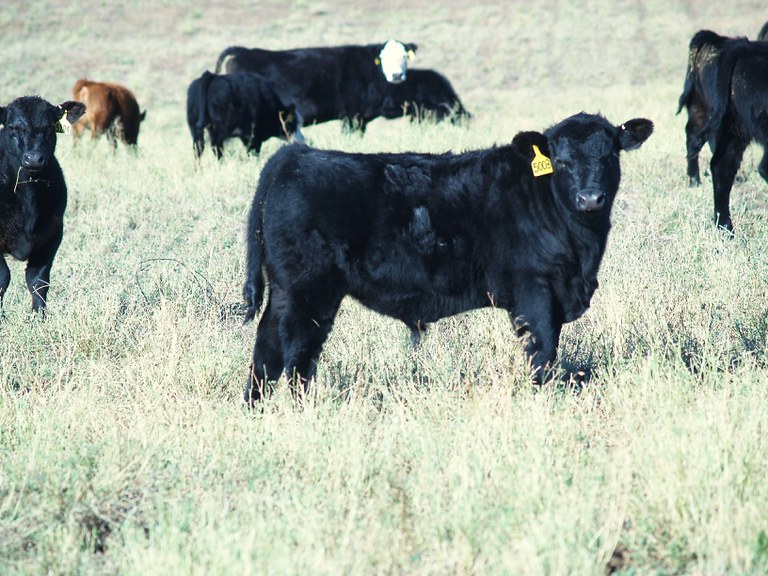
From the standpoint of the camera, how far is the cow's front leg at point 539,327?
16.8 feet

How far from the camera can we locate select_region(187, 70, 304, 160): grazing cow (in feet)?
44.2

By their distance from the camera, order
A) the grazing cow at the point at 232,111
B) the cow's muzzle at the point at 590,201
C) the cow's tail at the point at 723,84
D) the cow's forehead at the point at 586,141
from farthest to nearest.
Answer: the grazing cow at the point at 232,111
the cow's tail at the point at 723,84
the cow's forehead at the point at 586,141
the cow's muzzle at the point at 590,201

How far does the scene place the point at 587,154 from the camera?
5219 mm

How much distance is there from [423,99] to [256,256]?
13042 mm

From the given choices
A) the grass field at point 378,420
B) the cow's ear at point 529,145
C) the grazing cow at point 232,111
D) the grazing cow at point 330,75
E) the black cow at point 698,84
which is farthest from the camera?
the grazing cow at point 330,75

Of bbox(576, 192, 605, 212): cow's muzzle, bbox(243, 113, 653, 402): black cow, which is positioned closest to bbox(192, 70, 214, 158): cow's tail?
bbox(243, 113, 653, 402): black cow

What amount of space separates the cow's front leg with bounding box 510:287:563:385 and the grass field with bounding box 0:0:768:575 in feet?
0.48

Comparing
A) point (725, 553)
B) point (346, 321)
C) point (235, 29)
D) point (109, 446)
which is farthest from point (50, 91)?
point (725, 553)

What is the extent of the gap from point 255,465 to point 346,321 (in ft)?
8.43

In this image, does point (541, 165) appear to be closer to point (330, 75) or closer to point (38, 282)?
point (38, 282)

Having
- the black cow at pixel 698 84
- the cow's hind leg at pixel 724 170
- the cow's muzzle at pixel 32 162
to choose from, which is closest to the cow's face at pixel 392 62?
the black cow at pixel 698 84

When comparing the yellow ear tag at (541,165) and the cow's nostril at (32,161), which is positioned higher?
the yellow ear tag at (541,165)

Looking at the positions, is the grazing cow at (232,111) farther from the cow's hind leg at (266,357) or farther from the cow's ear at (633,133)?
the cow's ear at (633,133)

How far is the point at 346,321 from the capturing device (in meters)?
6.66
